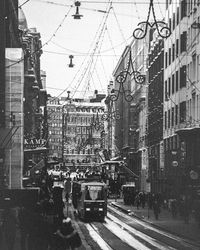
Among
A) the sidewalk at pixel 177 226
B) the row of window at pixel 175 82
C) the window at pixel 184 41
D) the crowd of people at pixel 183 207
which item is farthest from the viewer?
the row of window at pixel 175 82

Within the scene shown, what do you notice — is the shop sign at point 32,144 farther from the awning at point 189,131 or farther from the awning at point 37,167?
the awning at point 189,131

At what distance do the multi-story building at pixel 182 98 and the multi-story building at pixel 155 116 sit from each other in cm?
400

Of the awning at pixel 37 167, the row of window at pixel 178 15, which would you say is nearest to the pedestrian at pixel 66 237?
the row of window at pixel 178 15

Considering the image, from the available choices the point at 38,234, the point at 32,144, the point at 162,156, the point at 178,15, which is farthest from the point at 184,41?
the point at 38,234

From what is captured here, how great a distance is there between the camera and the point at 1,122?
173ft

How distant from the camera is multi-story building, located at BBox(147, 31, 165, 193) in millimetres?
72500

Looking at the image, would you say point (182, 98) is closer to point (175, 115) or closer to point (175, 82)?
point (175, 82)

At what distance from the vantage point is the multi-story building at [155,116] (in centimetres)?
7250

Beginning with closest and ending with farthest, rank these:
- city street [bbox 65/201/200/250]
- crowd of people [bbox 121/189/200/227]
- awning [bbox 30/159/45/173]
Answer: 1. city street [bbox 65/201/200/250]
2. crowd of people [bbox 121/189/200/227]
3. awning [bbox 30/159/45/173]

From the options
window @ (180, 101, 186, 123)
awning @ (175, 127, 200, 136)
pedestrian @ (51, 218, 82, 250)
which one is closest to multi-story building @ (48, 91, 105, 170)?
window @ (180, 101, 186, 123)

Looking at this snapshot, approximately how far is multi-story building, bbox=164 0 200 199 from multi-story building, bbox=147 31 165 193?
13.1 ft

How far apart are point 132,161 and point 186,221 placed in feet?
184

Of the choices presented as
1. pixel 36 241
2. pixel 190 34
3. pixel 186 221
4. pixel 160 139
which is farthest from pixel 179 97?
pixel 36 241

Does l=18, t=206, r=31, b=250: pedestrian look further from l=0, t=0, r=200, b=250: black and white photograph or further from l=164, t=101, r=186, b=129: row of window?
l=164, t=101, r=186, b=129: row of window
